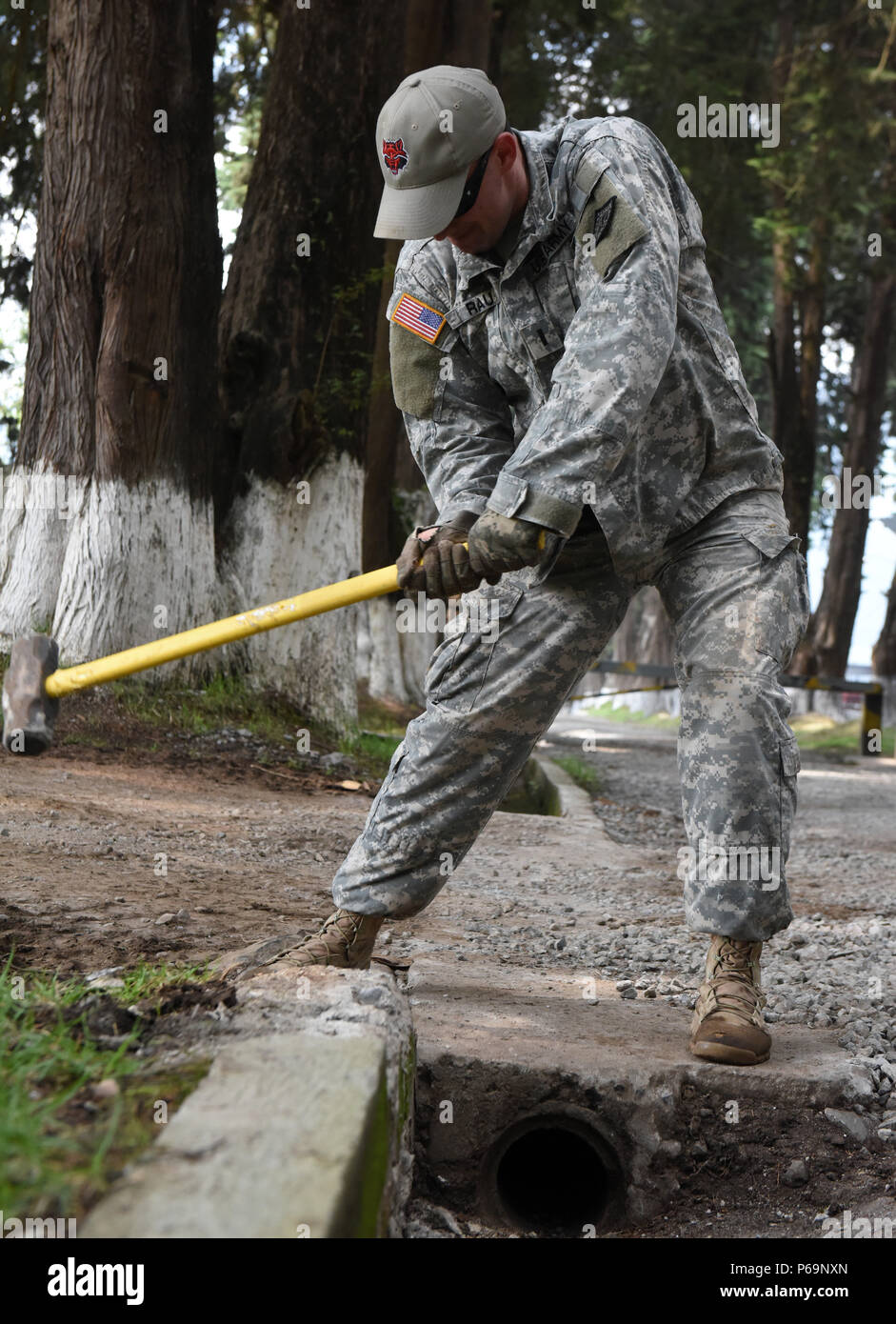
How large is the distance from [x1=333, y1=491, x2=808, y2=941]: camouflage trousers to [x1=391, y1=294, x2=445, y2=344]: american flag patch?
66cm

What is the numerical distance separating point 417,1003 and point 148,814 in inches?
102

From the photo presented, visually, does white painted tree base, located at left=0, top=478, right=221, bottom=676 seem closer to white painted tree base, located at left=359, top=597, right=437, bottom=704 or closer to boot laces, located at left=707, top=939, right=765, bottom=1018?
boot laces, located at left=707, top=939, right=765, bottom=1018

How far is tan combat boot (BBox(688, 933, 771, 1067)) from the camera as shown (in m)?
2.81

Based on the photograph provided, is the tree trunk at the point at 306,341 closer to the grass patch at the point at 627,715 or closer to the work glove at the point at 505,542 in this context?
the work glove at the point at 505,542

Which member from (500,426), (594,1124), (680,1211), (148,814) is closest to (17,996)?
(594,1124)

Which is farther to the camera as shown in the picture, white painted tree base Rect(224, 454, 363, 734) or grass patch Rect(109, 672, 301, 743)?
white painted tree base Rect(224, 454, 363, 734)

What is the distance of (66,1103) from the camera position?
1.82 meters

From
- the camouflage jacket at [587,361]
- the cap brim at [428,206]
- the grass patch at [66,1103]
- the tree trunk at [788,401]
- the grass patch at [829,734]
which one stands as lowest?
the grass patch at [829,734]

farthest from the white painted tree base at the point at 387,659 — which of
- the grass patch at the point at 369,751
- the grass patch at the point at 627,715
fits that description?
the grass patch at the point at 627,715

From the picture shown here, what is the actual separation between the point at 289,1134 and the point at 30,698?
2.13 metres

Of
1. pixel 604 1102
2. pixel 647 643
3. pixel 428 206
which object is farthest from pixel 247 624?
pixel 647 643

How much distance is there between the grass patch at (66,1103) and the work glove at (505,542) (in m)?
1.19

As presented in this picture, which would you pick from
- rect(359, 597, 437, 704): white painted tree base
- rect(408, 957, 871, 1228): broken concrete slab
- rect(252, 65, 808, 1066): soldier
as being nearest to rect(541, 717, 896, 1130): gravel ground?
rect(408, 957, 871, 1228): broken concrete slab

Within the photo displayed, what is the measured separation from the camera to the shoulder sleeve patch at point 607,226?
9.00ft
